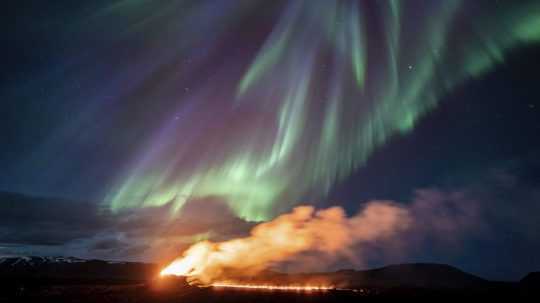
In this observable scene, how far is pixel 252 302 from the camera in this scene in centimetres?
10538

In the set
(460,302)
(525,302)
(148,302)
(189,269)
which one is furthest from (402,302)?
(148,302)

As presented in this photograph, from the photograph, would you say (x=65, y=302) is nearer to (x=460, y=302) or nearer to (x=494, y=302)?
(x=460, y=302)

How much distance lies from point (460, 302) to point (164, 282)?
467 feet

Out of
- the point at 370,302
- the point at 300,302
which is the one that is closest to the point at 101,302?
the point at 300,302

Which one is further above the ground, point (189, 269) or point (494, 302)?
point (189, 269)

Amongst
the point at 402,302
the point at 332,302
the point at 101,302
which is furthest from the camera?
the point at 402,302

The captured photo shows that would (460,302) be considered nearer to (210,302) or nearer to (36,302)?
(210,302)

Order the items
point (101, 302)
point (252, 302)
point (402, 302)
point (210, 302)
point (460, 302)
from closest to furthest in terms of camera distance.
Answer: point (101, 302) < point (210, 302) < point (252, 302) < point (402, 302) < point (460, 302)

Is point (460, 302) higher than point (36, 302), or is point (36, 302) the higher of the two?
point (36, 302)

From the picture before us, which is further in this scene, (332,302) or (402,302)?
(402,302)

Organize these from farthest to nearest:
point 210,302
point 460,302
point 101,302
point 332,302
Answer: point 460,302, point 332,302, point 210,302, point 101,302

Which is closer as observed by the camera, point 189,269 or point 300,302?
point 300,302

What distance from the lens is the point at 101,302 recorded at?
85562 millimetres

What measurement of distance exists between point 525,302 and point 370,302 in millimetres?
90164
